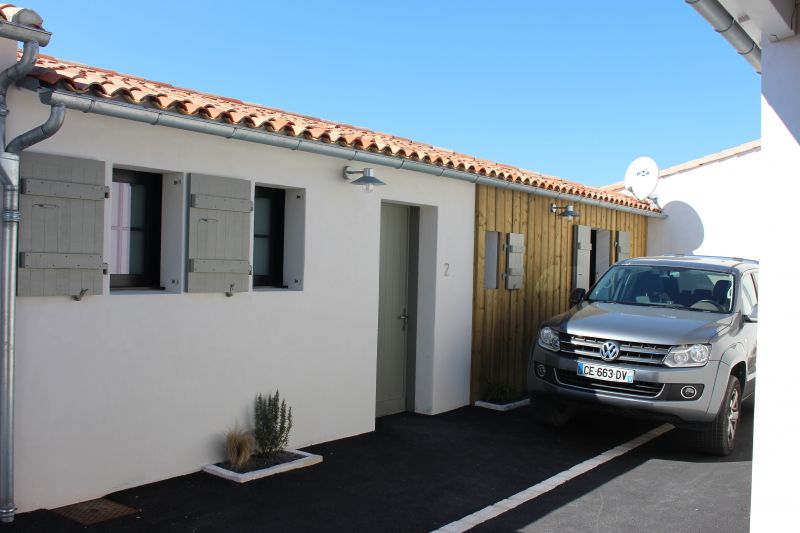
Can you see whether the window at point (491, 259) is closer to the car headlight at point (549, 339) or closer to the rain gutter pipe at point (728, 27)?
the car headlight at point (549, 339)

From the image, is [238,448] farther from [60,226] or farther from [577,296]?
[577,296]

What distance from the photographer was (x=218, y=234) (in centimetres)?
647

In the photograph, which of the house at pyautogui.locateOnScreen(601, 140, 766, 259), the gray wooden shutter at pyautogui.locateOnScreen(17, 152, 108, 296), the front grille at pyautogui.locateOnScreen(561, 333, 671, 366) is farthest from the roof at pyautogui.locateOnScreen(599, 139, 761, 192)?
the gray wooden shutter at pyautogui.locateOnScreen(17, 152, 108, 296)

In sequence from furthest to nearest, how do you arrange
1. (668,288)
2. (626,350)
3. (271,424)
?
(668,288), (626,350), (271,424)

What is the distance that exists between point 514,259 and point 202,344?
16.8 feet

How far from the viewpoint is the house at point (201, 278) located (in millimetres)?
5258

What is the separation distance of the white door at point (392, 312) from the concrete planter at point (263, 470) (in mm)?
2080

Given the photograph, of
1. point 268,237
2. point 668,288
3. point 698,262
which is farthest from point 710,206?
point 268,237

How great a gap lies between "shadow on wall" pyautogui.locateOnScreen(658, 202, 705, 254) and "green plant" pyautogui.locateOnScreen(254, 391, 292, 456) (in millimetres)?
10068

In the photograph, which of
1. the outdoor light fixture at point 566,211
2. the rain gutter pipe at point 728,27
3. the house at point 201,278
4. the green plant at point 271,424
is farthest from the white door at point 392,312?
the rain gutter pipe at point 728,27

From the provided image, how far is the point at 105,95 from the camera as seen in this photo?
530 centimetres

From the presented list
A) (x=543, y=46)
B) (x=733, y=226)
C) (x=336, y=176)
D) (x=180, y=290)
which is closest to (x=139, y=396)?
(x=180, y=290)

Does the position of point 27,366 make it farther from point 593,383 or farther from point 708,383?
point 708,383

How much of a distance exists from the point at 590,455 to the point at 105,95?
5.54 metres
